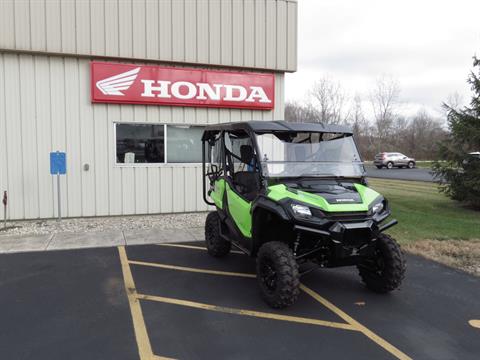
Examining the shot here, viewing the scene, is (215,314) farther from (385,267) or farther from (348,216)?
(385,267)

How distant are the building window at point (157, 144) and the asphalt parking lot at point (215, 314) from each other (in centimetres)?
466

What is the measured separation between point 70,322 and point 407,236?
6.53 meters

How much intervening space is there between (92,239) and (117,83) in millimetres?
4187

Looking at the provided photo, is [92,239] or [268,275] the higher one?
[268,275]

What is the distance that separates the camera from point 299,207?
4344 millimetres

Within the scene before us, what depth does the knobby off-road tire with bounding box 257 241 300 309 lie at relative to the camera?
14.1ft

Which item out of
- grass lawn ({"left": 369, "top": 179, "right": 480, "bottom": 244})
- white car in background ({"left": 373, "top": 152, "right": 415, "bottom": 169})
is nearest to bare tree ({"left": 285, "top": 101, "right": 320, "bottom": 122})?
white car in background ({"left": 373, "top": 152, "right": 415, "bottom": 169})

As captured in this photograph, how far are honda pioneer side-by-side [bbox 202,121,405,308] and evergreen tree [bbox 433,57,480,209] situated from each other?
797 cm

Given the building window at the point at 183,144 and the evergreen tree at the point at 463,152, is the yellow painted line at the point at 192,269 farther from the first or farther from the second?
the evergreen tree at the point at 463,152

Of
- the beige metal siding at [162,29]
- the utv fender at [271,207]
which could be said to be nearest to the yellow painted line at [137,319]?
the utv fender at [271,207]

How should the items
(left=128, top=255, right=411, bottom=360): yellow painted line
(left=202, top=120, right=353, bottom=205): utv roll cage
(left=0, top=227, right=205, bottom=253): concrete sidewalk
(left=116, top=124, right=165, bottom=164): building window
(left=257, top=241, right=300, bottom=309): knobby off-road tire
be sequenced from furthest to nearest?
(left=116, top=124, right=165, bottom=164): building window
(left=0, top=227, right=205, bottom=253): concrete sidewalk
(left=202, top=120, right=353, bottom=205): utv roll cage
(left=257, top=241, right=300, bottom=309): knobby off-road tire
(left=128, top=255, right=411, bottom=360): yellow painted line

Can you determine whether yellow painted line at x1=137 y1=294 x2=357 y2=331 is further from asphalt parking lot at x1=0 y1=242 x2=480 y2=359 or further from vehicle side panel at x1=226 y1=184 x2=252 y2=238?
vehicle side panel at x1=226 y1=184 x2=252 y2=238

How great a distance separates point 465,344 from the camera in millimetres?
3791

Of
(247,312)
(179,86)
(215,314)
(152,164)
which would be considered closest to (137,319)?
(215,314)
